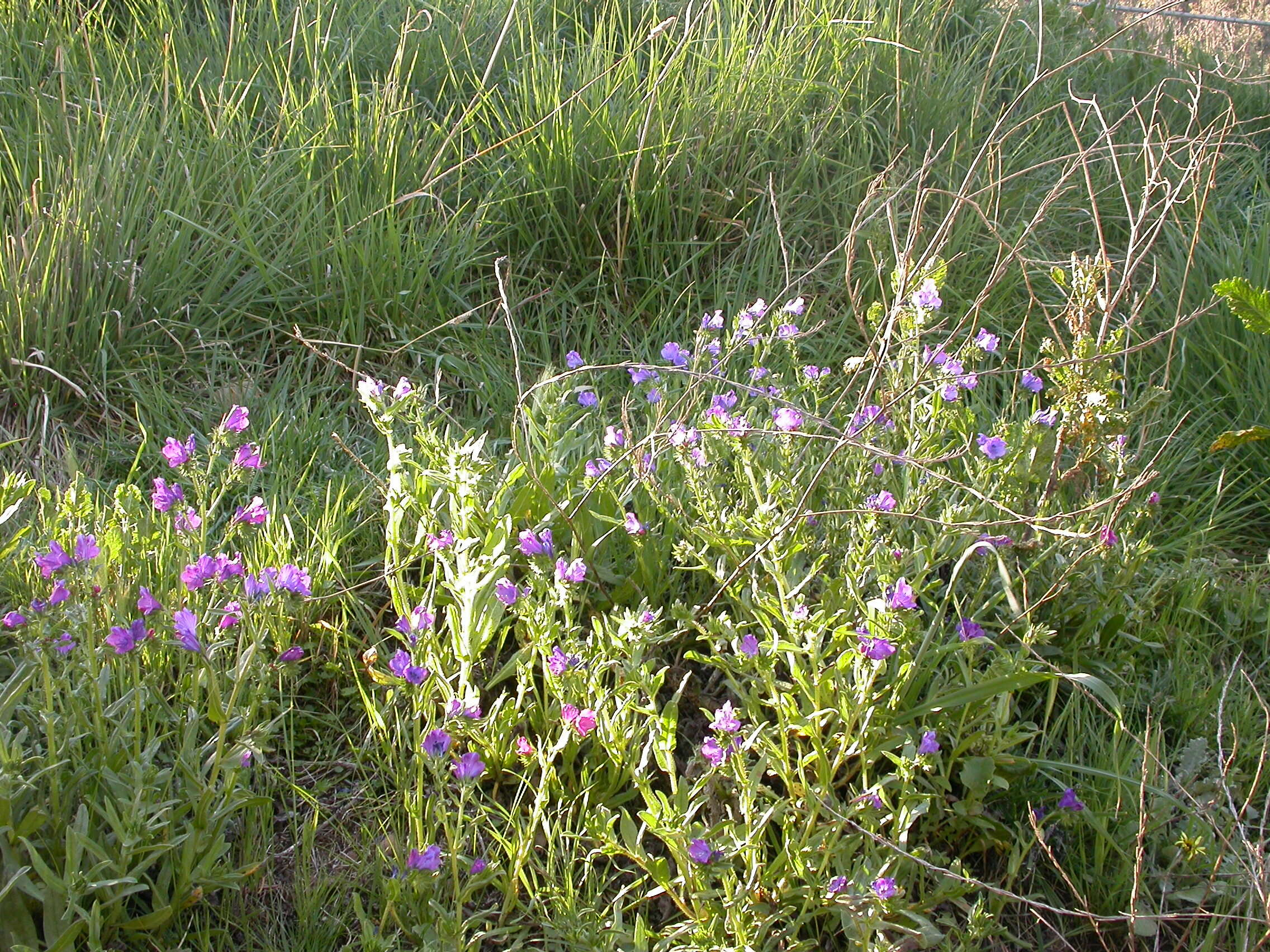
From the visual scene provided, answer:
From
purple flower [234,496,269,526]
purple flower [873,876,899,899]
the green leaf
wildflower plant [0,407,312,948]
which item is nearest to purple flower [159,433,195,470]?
wildflower plant [0,407,312,948]

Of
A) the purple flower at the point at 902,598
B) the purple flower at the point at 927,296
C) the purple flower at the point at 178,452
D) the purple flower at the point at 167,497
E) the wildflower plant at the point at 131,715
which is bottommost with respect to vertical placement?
the wildflower plant at the point at 131,715

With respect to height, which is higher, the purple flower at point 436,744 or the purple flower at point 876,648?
the purple flower at point 876,648

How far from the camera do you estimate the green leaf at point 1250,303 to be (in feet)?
6.25

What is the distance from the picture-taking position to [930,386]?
2.26m

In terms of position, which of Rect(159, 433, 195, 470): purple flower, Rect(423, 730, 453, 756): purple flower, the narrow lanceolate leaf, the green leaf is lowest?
Rect(423, 730, 453, 756): purple flower

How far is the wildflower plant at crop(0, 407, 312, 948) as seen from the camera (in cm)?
141

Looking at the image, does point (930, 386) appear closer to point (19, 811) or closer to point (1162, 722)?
point (1162, 722)

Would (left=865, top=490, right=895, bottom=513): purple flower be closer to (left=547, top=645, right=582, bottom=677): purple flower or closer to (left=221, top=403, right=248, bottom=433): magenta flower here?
(left=547, top=645, right=582, bottom=677): purple flower

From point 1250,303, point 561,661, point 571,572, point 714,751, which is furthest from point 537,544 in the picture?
point 1250,303

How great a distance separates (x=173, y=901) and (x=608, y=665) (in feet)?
2.19

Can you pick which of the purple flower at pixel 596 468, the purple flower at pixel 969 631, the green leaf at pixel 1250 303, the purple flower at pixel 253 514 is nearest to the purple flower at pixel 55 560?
the purple flower at pixel 253 514

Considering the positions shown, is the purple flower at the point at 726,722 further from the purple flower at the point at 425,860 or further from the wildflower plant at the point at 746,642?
the purple flower at the point at 425,860

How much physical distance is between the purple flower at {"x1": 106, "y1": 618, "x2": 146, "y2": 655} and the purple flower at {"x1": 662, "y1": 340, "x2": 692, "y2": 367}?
1.19 m

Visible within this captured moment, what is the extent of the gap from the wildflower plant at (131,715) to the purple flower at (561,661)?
0.36 m
